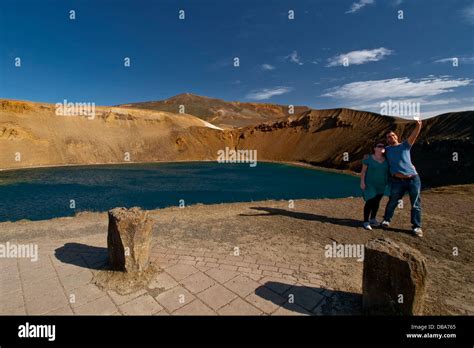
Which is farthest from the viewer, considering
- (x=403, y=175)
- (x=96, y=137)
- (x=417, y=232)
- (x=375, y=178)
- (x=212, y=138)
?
(x=212, y=138)

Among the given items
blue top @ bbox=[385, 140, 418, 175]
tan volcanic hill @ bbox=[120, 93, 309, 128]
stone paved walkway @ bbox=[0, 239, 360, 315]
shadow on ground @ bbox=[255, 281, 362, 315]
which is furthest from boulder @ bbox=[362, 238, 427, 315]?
tan volcanic hill @ bbox=[120, 93, 309, 128]

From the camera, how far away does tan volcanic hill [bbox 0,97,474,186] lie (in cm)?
2872

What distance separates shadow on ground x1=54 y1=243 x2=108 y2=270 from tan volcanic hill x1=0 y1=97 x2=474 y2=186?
1103 inches

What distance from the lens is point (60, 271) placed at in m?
4.86

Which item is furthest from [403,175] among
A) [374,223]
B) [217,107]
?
[217,107]

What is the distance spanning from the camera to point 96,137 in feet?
181

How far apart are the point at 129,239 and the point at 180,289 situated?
1.35 m

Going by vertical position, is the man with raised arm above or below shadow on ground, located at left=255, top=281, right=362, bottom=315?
above

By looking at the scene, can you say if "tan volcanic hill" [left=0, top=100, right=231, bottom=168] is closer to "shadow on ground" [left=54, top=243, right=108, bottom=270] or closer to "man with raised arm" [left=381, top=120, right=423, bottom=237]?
"shadow on ground" [left=54, top=243, right=108, bottom=270]

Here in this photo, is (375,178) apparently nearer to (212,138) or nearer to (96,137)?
(212,138)
